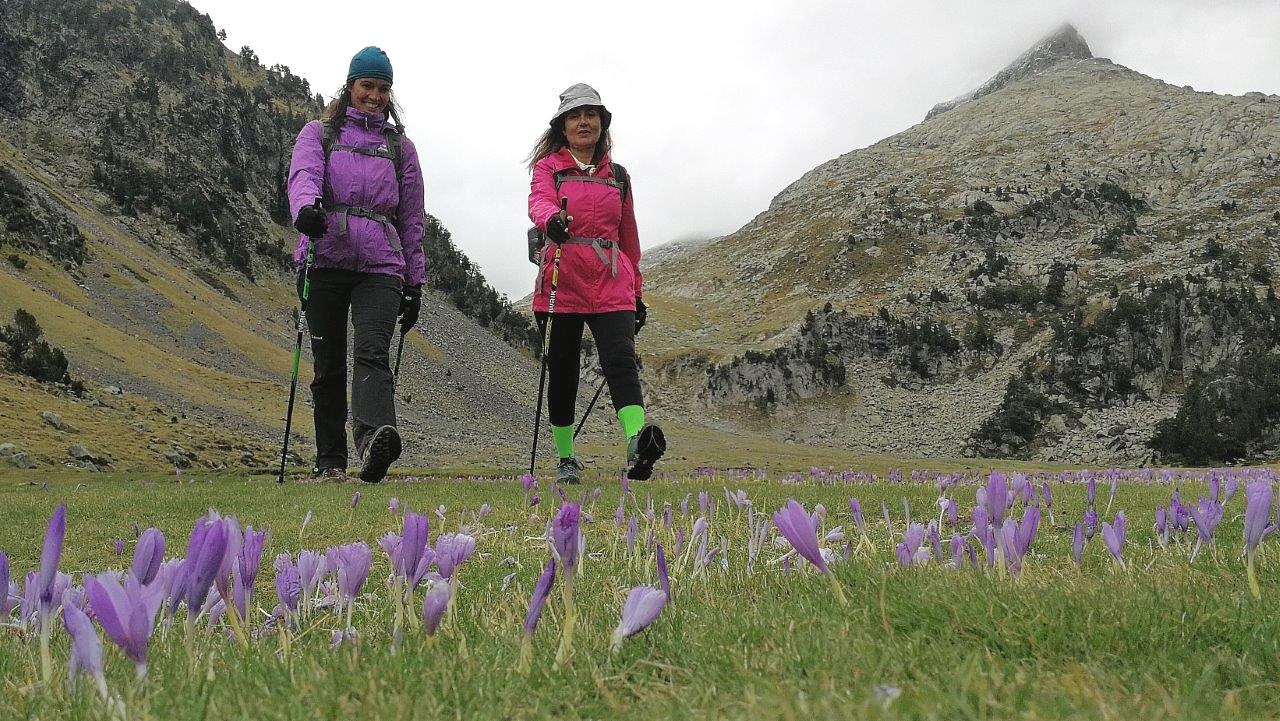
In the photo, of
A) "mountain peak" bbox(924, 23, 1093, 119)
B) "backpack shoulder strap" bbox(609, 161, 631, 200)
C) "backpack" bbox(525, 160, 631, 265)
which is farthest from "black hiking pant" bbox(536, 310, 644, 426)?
"mountain peak" bbox(924, 23, 1093, 119)

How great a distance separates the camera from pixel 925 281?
3162 inches

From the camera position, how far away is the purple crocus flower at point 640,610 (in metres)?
1.40

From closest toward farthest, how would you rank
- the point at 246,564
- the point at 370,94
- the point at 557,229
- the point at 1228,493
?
the point at 246,564, the point at 1228,493, the point at 557,229, the point at 370,94

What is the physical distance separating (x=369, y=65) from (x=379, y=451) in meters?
3.76

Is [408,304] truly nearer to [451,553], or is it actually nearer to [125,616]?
[451,553]

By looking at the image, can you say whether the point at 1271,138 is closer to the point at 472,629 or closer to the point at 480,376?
the point at 480,376

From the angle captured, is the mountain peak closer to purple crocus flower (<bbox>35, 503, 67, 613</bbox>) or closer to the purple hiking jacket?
the purple hiking jacket

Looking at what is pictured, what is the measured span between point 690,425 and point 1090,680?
62925mm

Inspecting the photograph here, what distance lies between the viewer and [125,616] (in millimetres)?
1161

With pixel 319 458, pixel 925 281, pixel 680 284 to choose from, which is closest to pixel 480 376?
pixel 319 458

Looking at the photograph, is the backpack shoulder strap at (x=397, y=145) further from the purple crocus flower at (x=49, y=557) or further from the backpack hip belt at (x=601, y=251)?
the purple crocus flower at (x=49, y=557)

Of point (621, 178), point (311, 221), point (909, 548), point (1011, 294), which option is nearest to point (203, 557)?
point (909, 548)

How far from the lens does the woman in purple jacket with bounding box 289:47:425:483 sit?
22.8ft

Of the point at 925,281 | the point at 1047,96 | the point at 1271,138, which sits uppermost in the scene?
the point at 1047,96
